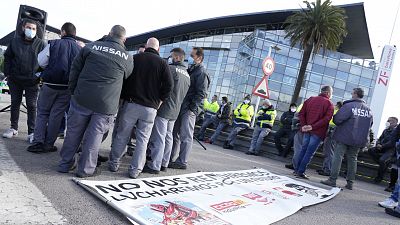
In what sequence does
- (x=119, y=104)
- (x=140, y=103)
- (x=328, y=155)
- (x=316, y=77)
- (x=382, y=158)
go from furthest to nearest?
(x=316, y=77) → (x=328, y=155) → (x=382, y=158) → (x=119, y=104) → (x=140, y=103)

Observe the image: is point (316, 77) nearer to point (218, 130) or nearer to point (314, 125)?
point (218, 130)

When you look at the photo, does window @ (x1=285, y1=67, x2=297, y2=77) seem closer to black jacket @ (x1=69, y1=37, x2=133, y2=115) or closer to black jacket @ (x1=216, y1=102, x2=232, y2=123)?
black jacket @ (x1=216, y1=102, x2=232, y2=123)

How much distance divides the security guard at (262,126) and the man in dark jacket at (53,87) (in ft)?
22.2

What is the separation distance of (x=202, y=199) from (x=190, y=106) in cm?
214

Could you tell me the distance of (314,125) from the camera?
7035 mm

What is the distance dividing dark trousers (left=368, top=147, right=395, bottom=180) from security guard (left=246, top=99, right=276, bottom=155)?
2.97 m

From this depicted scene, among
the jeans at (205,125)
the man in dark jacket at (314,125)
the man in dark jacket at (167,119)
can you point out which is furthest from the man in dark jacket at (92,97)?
the jeans at (205,125)

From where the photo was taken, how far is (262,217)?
3613 mm

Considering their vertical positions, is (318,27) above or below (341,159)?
above

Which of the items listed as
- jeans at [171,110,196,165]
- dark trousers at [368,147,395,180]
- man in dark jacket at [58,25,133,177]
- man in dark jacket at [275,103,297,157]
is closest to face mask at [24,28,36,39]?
man in dark jacket at [58,25,133,177]

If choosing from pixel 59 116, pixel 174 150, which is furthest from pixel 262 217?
pixel 59 116

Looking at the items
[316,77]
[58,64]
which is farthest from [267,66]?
[316,77]

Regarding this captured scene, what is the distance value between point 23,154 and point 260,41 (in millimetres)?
33189

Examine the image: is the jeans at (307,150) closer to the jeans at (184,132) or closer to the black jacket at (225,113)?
the jeans at (184,132)
